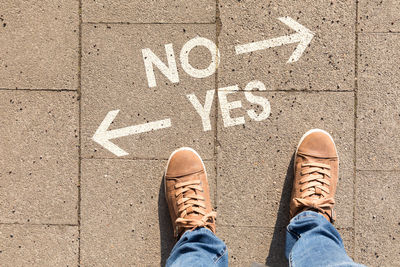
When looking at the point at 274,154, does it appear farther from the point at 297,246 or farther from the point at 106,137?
the point at 106,137

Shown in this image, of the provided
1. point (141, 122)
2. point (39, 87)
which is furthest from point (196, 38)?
point (39, 87)

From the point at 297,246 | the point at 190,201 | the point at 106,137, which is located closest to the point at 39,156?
the point at 106,137

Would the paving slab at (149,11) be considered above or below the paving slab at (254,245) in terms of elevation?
above

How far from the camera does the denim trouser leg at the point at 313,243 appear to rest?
92.9 inches

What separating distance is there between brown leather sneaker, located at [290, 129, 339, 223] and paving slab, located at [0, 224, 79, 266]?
1.78 metres

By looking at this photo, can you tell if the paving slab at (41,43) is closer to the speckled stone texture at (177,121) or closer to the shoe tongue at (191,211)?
the speckled stone texture at (177,121)

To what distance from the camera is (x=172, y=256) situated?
8.64ft

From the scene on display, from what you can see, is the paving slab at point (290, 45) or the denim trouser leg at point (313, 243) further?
the paving slab at point (290, 45)

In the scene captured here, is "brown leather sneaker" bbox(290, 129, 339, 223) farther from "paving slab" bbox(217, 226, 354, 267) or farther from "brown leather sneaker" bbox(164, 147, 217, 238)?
"brown leather sneaker" bbox(164, 147, 217, 238)

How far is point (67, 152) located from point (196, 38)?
1.36 meters

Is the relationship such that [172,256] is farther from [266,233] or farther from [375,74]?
[375,74]

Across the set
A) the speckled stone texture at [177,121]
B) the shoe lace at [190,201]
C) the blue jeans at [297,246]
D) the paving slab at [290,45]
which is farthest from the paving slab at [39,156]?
the paving slab at [290,45]

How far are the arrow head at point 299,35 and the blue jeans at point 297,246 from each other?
1.21 metres

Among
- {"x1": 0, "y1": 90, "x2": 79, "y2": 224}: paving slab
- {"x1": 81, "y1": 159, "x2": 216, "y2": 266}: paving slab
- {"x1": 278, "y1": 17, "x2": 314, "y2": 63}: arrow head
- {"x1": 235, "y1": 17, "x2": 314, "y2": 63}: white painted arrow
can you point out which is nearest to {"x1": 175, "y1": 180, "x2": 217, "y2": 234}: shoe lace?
{"x1": 81, "y1": 159, "x2": 216, "y2": 266}: paving slab
